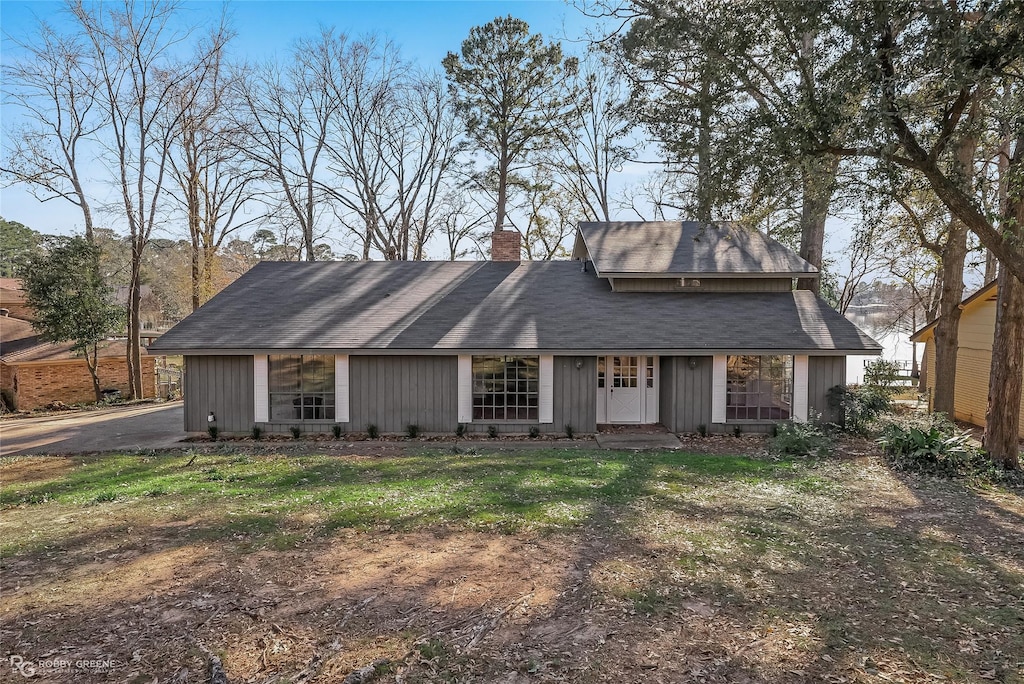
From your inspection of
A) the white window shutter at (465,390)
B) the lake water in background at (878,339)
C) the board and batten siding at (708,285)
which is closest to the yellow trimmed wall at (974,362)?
the board and batten siding at (708,285)

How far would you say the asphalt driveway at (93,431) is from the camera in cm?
1105

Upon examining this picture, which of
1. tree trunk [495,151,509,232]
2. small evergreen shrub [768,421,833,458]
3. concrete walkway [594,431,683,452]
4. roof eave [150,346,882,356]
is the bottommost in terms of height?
concrete walkway [594,431,683,452]

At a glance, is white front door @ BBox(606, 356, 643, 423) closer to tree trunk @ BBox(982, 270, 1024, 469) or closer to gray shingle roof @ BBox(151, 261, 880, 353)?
gray shingle roof @ BBox(151, 261, 880, 353)

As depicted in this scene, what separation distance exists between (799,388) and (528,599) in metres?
10.3

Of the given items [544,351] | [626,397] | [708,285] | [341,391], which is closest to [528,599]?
[544,351]

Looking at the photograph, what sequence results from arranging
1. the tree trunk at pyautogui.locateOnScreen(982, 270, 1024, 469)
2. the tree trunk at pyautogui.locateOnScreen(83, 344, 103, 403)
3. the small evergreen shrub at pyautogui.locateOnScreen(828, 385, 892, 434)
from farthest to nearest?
the tree trunk at pyautogui.locateOnScreen(83, 344, 103, 403), the small evergreen shrub at pyautogui.locateOnScreen(828, 385, 892, 434), the tree trunk at pyautogui.locateOnScreen(982, 270, 1024, 469)

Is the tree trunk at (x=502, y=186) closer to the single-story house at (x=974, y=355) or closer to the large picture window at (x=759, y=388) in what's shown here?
the large picture window at (x=759, y=388)

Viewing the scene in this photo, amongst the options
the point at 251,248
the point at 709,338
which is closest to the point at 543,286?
the point at 709,338

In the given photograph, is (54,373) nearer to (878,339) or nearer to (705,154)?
(705,154)

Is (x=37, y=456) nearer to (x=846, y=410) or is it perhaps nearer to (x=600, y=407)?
(x=600, y=407)

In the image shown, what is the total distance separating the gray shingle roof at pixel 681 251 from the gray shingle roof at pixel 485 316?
0.71 metres

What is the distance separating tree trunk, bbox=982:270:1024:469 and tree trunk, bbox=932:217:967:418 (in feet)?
16.1

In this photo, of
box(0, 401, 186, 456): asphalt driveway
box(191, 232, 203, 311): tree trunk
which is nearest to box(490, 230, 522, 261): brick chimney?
box(0, 401, 186, 456): asphalt driveway

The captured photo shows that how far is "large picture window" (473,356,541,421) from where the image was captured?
1229cm
